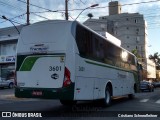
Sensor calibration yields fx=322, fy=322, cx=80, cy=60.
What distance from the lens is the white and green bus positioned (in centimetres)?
1230

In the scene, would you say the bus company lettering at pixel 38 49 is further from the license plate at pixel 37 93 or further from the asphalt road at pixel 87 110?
the asphalt road at pixel 87 110

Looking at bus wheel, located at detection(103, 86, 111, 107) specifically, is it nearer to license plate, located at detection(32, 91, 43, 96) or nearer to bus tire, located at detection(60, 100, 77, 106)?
bus tire, located at detection(60, 100, 77, 106)

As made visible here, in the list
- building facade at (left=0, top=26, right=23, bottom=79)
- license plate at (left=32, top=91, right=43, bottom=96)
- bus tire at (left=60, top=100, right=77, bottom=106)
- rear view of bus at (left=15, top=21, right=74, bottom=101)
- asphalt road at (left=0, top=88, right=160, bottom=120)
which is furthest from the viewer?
building facade at (left=0, top=26, right=23, bottom=79)

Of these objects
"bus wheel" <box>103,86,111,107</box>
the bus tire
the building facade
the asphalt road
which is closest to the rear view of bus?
the asphalt road

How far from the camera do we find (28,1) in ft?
97.6

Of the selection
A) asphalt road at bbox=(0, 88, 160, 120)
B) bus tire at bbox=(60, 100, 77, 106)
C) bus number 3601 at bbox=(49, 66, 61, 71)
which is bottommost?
asphalt road at bbox=(0, 88, 160, 120)

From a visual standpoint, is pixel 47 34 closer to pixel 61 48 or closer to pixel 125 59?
pixel 61 48

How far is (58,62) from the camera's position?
12445 mm

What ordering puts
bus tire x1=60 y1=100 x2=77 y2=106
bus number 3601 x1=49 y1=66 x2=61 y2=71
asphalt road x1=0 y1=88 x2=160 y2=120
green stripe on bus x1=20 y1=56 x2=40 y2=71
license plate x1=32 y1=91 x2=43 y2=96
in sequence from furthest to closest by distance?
bus tire x1=60 y1=100 x2=77 y2=106
green stripe on bus x1=20 y1=56 x2=40 y2=71
license plate x1=32 y1=91 x2=43 y2=96
bus number 3601 x1=49 y1=66 x2=61 y2=71
asphalt road x1=0 y1=88 x2=160 y2=120

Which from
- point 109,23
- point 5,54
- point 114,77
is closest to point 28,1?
point 114,77

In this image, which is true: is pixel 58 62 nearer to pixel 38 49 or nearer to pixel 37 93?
pixel 38 49

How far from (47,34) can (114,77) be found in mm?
5890

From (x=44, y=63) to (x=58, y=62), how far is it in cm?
64

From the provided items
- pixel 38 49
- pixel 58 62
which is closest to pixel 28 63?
pixel 38 49
